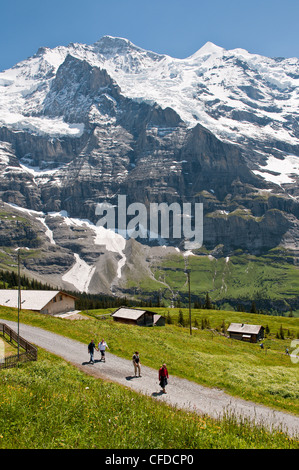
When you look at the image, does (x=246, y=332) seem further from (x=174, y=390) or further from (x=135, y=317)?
(x=174, y=390)

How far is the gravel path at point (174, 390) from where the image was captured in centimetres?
2138

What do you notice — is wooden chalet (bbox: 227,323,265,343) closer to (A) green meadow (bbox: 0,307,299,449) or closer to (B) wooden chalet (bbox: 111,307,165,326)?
(B) wooden chalet (bbox: 111,307,165,326)

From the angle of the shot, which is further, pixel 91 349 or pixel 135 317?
pixel 135 317

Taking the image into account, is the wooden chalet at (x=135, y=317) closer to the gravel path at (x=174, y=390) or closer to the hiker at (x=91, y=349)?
the gravel path at (x=174, y=390)

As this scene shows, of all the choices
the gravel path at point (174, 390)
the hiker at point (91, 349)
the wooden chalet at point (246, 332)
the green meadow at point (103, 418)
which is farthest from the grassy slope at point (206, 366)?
the wooden chalet at point (246, 332)

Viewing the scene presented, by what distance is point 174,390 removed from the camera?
25875 mm

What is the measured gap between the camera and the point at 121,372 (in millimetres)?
29266

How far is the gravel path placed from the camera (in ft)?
70.1

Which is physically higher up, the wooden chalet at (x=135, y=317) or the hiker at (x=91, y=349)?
the hiker at (x=91, y=349)

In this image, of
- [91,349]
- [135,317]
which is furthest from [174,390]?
[135,317]

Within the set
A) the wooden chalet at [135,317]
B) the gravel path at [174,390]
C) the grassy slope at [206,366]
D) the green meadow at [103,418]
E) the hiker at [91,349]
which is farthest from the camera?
the wooden chalet at [135,317]

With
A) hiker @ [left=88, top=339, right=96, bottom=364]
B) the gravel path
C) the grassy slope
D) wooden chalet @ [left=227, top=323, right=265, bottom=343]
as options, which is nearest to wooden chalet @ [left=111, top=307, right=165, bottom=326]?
the grassy slope
